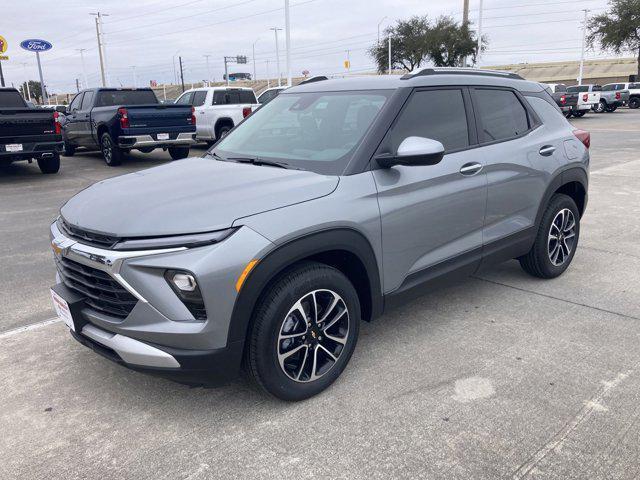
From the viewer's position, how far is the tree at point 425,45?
4291cm

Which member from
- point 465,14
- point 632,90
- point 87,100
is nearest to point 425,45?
point 465,14

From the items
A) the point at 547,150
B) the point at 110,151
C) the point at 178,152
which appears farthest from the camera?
the point at 178,152

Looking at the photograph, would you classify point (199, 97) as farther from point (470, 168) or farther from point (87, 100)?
point (470, 168)

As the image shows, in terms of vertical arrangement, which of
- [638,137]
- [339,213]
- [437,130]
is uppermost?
[437,130]

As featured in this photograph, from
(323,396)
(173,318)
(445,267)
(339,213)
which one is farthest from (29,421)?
(445,267)

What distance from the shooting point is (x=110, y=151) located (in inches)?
526

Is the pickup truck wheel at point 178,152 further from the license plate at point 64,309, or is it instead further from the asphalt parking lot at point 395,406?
the license plate at point 64,309

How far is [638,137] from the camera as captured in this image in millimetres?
17344

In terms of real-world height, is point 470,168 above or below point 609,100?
above

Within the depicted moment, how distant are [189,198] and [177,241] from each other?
1.31 feet

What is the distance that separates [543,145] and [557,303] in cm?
128

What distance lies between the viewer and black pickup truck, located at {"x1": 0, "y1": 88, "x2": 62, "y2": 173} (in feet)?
35.1

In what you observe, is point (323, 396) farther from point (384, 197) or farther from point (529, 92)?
point (529, 92)

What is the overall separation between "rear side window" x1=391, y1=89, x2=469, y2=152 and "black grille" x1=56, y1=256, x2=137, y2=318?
1774 millimetres
